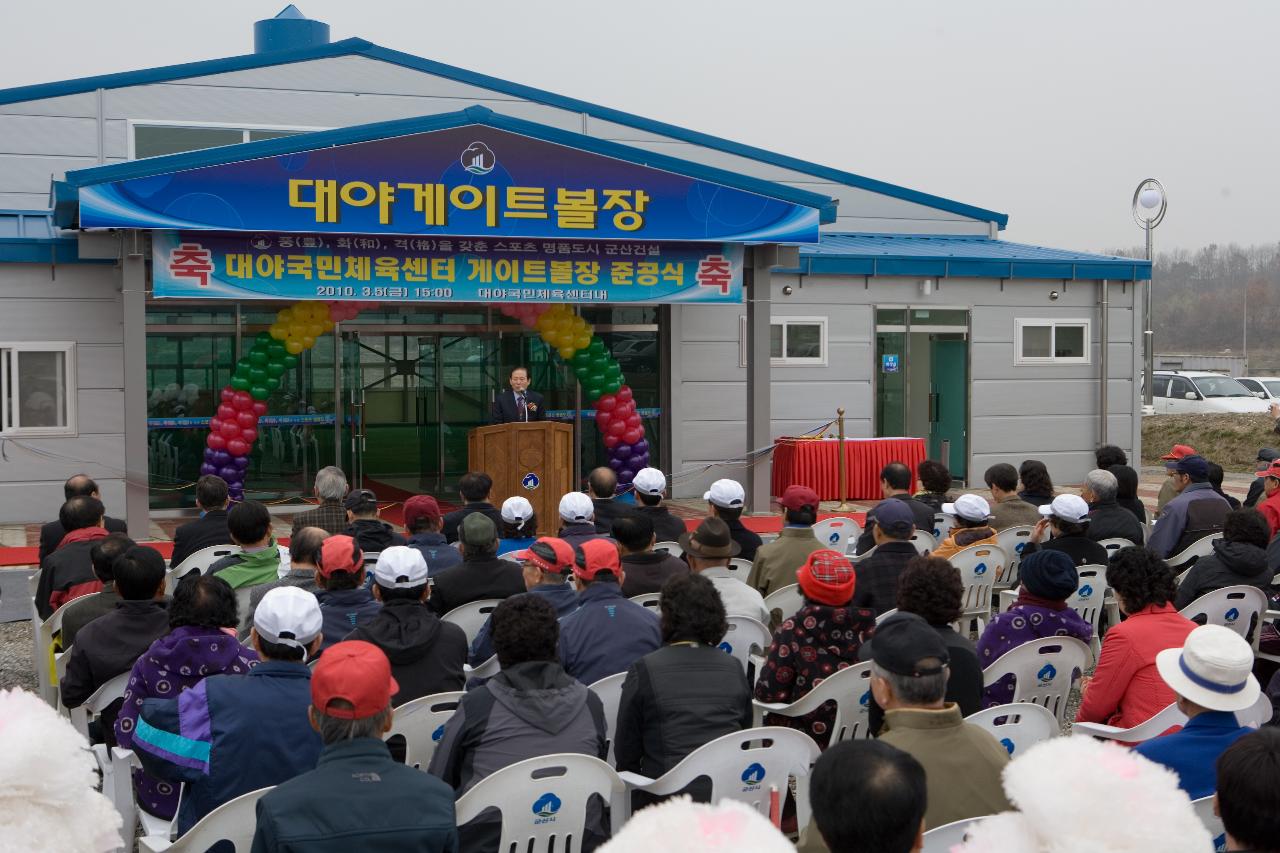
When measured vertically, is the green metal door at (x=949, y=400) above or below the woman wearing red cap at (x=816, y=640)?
above

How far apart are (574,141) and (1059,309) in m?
8.24

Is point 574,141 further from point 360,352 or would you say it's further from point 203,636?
point 203,636

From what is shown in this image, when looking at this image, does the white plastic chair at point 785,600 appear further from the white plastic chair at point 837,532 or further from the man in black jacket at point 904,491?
the white plastic chair at point 837,532

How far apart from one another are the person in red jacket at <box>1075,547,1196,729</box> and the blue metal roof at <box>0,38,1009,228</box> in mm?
13246

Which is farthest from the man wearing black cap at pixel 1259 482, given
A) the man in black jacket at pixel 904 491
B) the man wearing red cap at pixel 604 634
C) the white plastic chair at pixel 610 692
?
the white plastic chair at pixel 610 692

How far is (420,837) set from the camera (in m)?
3.12

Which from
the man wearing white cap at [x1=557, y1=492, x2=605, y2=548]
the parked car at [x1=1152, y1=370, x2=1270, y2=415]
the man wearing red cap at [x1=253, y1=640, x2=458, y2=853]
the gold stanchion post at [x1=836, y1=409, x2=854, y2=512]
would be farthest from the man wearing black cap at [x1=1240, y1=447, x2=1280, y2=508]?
the parked car at [x1=1152, y1=370, x2=1270, y2=415]

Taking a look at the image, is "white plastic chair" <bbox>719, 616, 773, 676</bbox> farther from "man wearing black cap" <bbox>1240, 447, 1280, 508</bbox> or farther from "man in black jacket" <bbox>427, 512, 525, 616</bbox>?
"man wearing black cap" <bbox>1240, 447, 1280, 508</bbox>

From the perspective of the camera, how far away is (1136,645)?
5.07 meters

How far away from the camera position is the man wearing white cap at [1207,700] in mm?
A: 3717

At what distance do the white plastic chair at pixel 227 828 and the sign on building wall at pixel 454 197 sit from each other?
9175 mm

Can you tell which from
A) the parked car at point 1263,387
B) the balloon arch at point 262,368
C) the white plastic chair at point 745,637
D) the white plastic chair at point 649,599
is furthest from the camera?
the parked car at point 1263,387

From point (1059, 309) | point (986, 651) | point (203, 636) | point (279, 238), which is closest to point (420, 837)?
point (203, 636)

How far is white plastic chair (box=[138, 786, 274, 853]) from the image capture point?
3.40m
